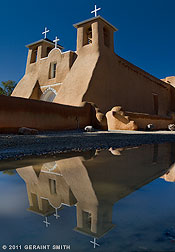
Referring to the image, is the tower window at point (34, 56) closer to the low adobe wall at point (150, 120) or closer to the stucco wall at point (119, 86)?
the stucco wall at point (119, 86)

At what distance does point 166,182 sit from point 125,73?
15.9 m

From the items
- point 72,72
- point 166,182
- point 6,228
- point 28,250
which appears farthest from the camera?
point 72,72

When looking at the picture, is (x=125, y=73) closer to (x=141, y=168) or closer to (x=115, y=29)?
(x=115, y=29)

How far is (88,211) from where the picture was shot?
86 centimetres

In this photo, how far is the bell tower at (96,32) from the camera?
14250 mm

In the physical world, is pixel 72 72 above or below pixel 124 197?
above

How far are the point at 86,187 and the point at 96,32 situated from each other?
14.9 meters

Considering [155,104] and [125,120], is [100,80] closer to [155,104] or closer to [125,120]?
[125,120]

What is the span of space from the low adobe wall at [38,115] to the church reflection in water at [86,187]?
541 cm

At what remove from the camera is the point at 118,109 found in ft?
36.5

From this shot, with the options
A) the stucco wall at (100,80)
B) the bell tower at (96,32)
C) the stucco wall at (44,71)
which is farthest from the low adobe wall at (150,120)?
the stucco wall at (44,71)

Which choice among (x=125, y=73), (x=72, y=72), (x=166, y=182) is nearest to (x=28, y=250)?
(x=166, y=182)

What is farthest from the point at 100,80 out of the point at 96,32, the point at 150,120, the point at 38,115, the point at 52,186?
the point at 52,186

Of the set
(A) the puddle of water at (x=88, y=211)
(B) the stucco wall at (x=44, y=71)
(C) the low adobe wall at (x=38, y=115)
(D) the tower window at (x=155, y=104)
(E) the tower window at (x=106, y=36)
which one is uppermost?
(E) the tower window at (x=106, y=36)
